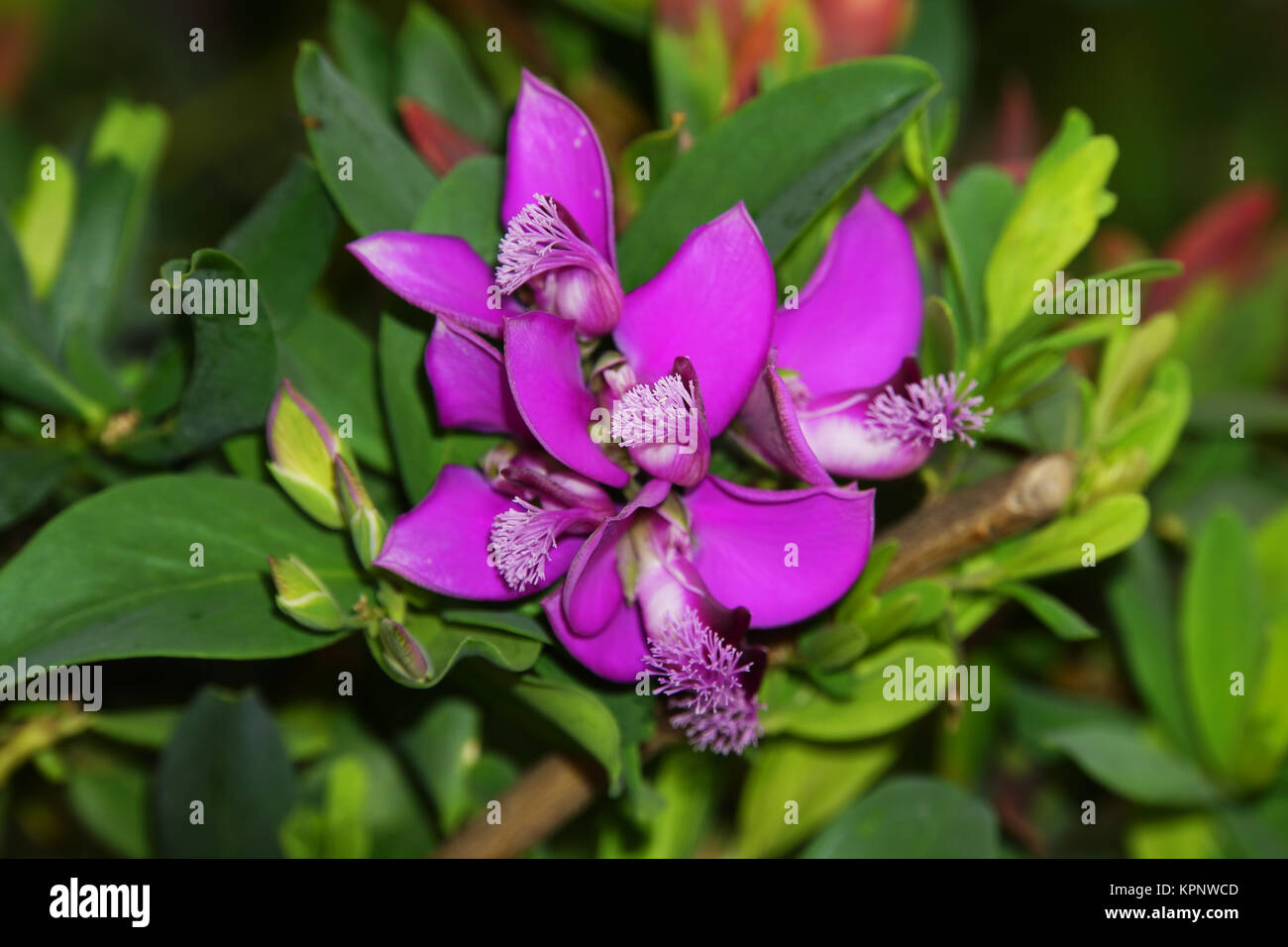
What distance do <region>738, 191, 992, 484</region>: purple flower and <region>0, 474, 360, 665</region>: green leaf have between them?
0.30 m

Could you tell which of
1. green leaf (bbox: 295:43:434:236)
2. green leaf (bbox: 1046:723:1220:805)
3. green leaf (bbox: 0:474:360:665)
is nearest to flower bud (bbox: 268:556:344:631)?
green leaf (bbox: 0:474:360:665)

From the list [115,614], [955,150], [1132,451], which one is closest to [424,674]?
[115,614]

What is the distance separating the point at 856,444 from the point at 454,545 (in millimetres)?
241

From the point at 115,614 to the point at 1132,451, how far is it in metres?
0.66

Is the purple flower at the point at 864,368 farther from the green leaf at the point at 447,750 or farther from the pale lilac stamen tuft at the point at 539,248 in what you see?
the green leaf at the point at 447,750

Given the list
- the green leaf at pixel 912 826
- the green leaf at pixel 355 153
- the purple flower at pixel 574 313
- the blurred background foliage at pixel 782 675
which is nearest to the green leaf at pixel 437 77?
the blurred background foliage at pixel 782 675

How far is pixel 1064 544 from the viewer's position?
0.79 meters

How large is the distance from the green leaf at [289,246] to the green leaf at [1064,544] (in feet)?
1.61

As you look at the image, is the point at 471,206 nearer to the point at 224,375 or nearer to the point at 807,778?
the point at 224,375

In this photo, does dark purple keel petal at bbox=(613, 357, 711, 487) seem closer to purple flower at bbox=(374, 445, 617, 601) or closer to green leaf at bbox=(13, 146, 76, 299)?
purple flower at bbox=(374, 445, 617, 601)

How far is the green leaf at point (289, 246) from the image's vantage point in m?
0.80

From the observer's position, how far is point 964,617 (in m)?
0.84

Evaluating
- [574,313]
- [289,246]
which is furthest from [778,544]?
[289,246]

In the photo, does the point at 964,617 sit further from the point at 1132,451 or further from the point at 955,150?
the point at 955,150
